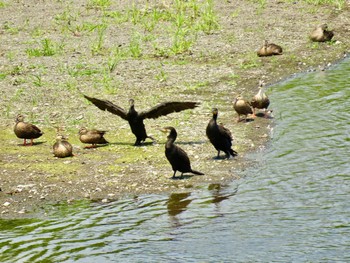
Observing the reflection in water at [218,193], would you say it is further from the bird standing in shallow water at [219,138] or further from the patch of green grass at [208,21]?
the patch of green grass at [208,21]

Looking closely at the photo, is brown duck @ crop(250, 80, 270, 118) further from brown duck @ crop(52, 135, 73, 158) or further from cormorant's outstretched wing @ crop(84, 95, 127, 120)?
brown duck @ crop(52, 135, 73, 158)

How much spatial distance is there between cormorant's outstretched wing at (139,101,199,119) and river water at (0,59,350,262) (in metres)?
1.61

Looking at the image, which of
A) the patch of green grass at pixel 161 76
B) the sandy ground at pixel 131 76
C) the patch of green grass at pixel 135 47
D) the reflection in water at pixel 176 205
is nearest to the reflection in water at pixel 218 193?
the sandy ground at pixel 131 76

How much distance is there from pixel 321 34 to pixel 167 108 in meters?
10.1

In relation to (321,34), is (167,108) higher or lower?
lower

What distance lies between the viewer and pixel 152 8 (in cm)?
2802

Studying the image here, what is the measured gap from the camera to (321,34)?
2464cm

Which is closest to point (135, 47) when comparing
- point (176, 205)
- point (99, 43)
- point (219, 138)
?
point (99, 43)

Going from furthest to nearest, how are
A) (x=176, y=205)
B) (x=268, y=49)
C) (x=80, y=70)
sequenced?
(x=268, y=49), (x=80, y=70), (x=176, y=205)

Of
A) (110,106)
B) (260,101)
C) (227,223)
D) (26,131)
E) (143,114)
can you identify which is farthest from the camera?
(260,101)

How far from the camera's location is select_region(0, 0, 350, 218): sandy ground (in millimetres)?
14352

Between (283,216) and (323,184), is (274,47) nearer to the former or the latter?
(323,184)

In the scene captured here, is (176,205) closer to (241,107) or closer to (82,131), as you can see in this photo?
(82,131)

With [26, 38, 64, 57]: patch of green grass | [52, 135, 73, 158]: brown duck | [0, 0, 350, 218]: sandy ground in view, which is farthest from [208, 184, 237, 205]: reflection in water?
[26, 38, 64, 57]: patch of green grass
